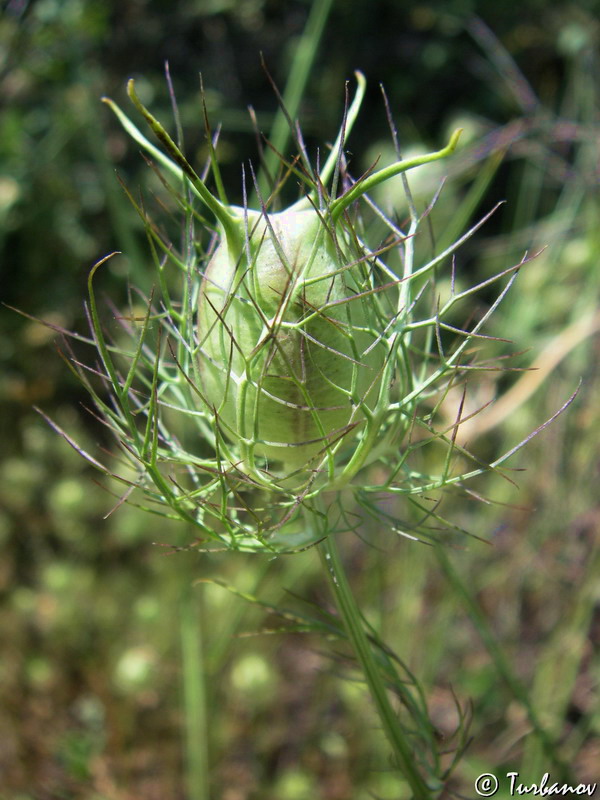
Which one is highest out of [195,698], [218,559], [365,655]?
[218,559]

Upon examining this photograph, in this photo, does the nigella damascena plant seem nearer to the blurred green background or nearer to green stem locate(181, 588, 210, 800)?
the blurred green background

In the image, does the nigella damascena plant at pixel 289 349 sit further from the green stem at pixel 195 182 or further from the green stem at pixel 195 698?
the green stem at pixel 195 698

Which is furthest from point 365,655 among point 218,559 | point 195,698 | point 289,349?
point 218,559

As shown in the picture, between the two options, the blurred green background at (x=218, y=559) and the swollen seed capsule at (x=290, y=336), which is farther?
the blurred green background at (x=218, y=559)

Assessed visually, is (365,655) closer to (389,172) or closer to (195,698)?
(389,172)

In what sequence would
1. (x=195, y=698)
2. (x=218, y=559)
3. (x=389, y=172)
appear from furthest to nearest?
(x=218, y=559), (x=195, y=698), (x=389, y=172)

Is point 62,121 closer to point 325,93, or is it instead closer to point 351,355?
point 325,93

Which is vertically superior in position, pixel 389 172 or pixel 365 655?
pixel 389 172

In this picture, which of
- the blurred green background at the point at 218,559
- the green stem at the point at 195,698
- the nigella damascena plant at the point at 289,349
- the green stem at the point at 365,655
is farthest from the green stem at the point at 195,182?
the green stem at the point at 195,698

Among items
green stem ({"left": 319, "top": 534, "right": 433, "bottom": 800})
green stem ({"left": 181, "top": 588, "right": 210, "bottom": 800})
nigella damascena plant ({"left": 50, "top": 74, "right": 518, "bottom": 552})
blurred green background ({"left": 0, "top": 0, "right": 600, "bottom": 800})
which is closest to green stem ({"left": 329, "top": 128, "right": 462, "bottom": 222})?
nigella damascena plant ({"left": 50, "top": 74, "right": 518, "bottom": 552})
